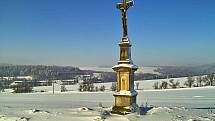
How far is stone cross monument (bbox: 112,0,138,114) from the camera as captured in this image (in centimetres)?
1227

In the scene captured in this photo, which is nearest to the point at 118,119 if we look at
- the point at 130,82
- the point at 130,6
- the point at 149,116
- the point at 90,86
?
the point at 149,116

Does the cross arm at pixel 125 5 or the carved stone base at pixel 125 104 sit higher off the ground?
the cross arm at pixel 125 5

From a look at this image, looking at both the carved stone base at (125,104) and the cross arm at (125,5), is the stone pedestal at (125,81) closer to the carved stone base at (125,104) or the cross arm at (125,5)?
the carved stone base at (125,104)

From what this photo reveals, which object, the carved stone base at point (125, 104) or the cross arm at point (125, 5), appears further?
the cross arm at point (125, 5)

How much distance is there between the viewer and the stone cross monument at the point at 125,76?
→ 1227 centimetres

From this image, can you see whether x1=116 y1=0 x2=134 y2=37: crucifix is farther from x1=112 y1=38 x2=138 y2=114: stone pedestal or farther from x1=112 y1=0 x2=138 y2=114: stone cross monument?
x1=112 y1=38 x2=138 y2=114: stone pedestal

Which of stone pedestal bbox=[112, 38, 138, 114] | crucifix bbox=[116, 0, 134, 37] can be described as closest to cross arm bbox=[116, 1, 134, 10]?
crucifix bbox=[116, 0, 134, 37]

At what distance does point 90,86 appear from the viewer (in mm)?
91500

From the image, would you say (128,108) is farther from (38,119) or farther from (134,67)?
(38,119)

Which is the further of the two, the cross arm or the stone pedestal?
the cross arm

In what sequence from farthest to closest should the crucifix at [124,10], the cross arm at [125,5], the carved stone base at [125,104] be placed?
the crucifix at [124,10]
the cross arm at [125,5]
the carved stone base at [125,104]

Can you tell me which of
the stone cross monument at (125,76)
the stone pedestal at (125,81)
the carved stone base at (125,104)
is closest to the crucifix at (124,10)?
the stone cross monument at (125,76)

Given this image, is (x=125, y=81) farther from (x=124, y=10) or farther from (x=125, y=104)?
(x=124, y=10)

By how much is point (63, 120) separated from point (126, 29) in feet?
16.5
